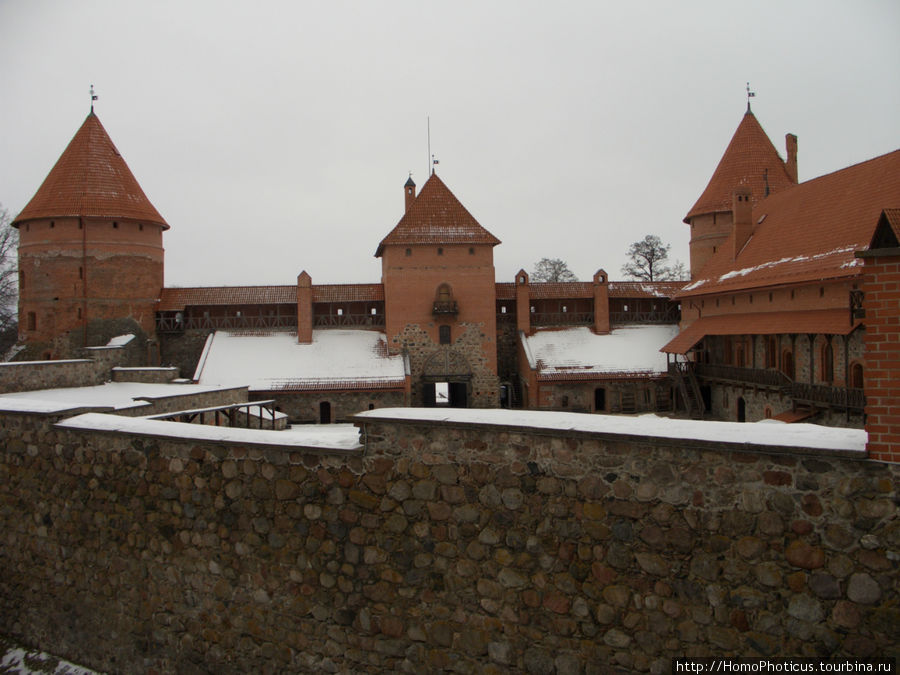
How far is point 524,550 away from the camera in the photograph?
4535 millimetres

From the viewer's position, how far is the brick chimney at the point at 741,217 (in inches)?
827

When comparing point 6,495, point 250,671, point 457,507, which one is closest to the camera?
point 457,507

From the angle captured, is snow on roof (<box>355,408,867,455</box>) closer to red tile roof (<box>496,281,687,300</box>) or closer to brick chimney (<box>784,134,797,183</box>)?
red tile roof (<box>496,281,687,300</box>)

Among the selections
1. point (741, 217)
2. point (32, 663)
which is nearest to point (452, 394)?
point (741, 217)

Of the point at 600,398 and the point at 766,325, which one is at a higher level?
the point at 766,325

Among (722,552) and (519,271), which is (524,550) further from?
(519,271)

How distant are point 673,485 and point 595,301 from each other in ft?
71.9

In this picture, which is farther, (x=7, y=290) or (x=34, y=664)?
(x=7, y=290)

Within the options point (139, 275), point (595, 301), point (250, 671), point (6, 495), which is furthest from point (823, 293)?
point (139, 275)

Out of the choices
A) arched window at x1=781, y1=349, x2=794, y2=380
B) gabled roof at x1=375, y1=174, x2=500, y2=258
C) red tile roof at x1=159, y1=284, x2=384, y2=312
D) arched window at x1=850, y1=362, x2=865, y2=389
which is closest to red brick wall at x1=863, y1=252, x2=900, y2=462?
arched window at x1=850, y1=362, x2=865, y2=389

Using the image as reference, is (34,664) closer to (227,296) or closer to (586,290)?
(227,296)

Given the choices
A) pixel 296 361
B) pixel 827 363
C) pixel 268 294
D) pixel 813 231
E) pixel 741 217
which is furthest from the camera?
pixel 268 294

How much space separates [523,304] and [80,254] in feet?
49.8

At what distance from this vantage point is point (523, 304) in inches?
980
